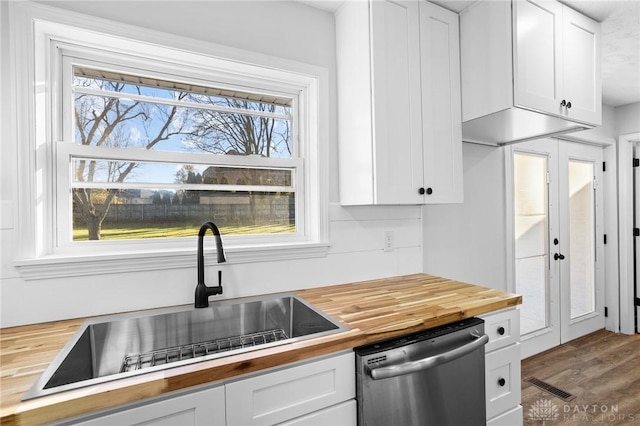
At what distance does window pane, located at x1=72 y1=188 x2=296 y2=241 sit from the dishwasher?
3.03 ft

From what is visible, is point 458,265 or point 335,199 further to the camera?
point 458,265

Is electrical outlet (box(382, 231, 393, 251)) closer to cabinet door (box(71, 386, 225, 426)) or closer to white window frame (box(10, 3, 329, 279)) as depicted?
white window frame (box(10, 3, 329, 279))

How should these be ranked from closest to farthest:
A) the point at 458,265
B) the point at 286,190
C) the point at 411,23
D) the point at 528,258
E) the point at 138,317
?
the point at 138,317, the point at 411,23, the point at 286,190, the point at 458,265, the point at 528,258

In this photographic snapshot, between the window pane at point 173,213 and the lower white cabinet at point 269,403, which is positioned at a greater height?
the window pane at point 173,213

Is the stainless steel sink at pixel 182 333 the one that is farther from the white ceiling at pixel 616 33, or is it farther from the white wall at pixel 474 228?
the white ceiling at pixel 616 33

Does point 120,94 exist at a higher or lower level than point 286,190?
higher

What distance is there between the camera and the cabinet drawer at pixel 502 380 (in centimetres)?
146

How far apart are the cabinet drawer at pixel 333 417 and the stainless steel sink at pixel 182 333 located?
0.81 feet

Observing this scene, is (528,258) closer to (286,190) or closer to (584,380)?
(584,380)

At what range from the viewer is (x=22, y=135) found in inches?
48.9

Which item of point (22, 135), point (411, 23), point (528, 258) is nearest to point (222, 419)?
point (22, 135)

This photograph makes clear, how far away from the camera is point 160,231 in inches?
61.9

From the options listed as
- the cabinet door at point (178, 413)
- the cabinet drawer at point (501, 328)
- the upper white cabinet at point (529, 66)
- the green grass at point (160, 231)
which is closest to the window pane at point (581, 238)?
the upper white cabinet at point (529, 66)

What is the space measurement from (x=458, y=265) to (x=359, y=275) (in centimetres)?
92
